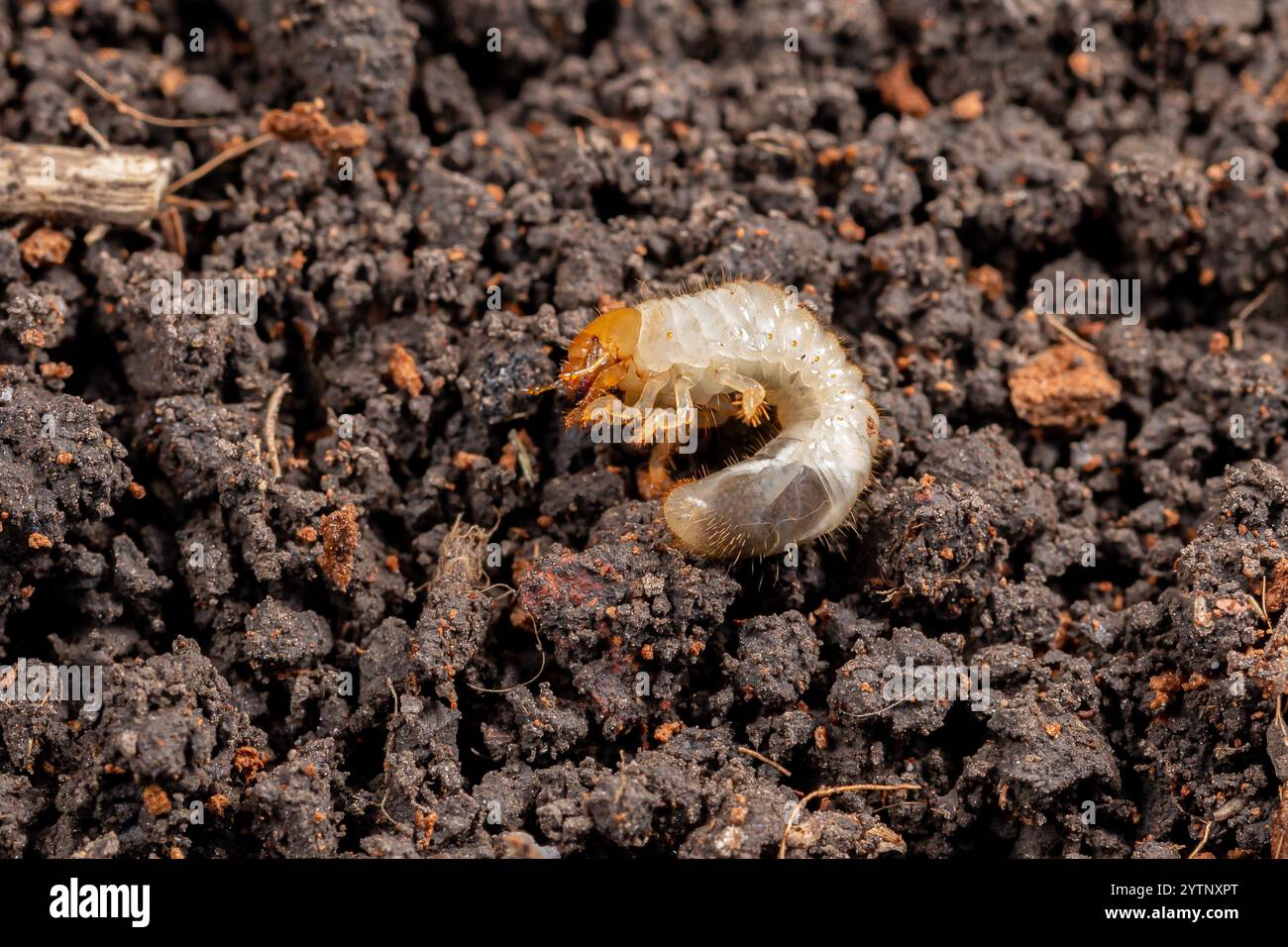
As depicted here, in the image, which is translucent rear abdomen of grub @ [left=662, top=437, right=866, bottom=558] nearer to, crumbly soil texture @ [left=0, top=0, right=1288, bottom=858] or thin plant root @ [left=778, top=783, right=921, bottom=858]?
crumbly soil texture @ [left=0, top=0, right=1288, bottom=858]

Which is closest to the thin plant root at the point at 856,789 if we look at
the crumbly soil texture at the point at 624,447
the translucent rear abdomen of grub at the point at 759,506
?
the crumbly soil texture at the point at 624,447

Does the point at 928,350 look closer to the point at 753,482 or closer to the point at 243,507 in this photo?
the point at 753,482

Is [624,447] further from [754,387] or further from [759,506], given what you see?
[759,506]

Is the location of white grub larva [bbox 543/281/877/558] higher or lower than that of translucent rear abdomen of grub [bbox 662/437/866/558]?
higher

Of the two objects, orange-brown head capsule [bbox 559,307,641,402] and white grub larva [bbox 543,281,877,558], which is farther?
orange-brown head capsule [bbox 559,307,641,402]

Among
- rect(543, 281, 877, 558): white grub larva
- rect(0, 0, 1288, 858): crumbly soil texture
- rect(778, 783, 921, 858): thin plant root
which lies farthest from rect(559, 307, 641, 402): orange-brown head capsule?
rect(778, 783, 921, 858): thin plant root

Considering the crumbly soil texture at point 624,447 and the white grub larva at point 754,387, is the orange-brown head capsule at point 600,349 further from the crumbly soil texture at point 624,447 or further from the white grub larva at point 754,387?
the crumbly soil texture at point 624,447

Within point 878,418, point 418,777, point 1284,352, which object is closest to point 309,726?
point 418,777

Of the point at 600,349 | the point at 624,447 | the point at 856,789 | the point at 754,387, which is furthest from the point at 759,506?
the point at 856,789
